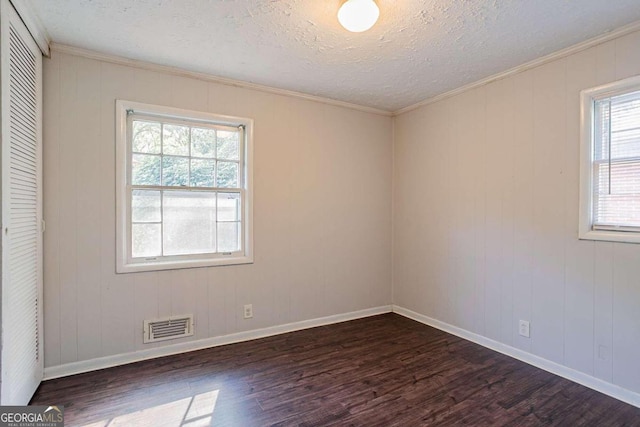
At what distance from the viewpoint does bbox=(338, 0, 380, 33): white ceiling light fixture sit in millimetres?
1872

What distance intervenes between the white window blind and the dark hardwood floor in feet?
4.09

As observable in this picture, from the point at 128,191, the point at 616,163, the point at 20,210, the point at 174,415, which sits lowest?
the point at 174,415

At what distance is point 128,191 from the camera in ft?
9.21

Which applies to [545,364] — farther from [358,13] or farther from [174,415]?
[358,13]

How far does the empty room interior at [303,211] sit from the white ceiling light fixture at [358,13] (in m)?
0.02

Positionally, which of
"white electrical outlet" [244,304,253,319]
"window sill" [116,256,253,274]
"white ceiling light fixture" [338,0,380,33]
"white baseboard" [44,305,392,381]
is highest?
"white ceiling light fixture" [338,0,380,33]

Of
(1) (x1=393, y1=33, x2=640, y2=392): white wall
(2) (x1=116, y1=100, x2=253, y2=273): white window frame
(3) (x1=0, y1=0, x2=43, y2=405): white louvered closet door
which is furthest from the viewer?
(2) (x1=116, y1=100, x2=253, y2=273): white window frame

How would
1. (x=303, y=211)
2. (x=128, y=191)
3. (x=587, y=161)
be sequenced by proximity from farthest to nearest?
(x=303, y=211)
(x=128, y=191)
(x=587, y=161)

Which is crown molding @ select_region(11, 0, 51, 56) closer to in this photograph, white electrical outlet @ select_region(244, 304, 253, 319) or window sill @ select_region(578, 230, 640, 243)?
white electrical outlet @ select_region(244, 304, 253, 319)

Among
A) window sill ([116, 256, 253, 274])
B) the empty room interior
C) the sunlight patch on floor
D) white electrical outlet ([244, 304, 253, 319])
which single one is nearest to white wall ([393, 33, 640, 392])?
the empty room interior

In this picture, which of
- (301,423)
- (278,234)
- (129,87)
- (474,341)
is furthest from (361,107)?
(301,423)

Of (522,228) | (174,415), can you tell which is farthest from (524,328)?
(174,415)

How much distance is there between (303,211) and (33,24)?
2515 mm

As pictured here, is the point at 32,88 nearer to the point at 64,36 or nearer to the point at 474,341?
the point at 64,36
